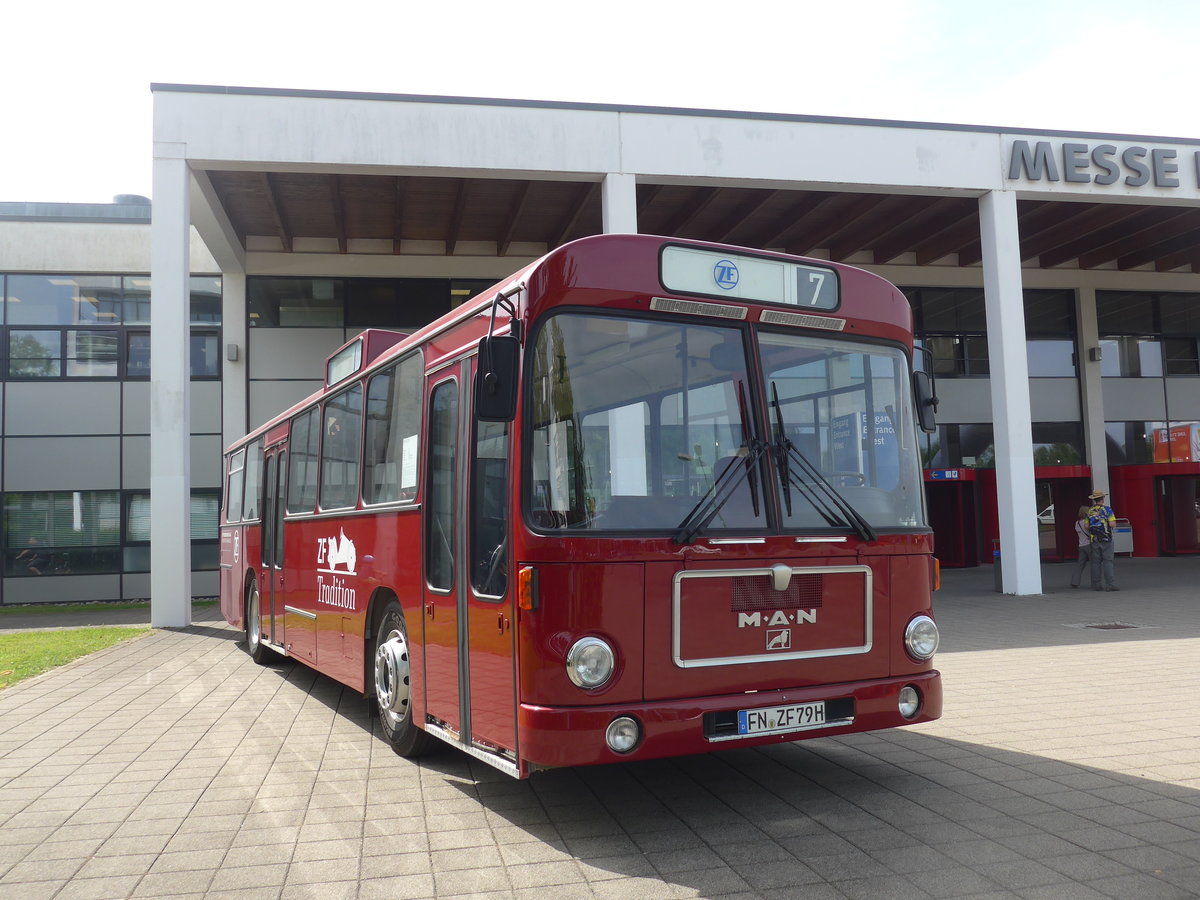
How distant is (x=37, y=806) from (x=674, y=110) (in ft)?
46.9

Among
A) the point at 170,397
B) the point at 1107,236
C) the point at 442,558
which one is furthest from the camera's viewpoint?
the point at 1107,236

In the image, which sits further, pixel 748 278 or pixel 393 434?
pixel 393 434

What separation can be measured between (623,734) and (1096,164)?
705 inches

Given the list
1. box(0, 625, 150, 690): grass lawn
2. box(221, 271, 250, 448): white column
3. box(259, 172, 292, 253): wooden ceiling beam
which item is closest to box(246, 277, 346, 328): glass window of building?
box(221, 271, 250, 448): white column

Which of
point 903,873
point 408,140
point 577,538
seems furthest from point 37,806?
point 408,140

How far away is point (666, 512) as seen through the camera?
474 cm

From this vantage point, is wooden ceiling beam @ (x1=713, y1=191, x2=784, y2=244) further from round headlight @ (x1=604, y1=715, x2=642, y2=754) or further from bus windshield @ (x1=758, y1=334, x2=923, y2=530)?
round headlight @ (x1=604, y1=715, x2=642, y2=754)

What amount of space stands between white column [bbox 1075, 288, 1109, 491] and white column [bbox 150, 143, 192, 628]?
22.1 metres

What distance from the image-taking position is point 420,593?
5934 millimetres

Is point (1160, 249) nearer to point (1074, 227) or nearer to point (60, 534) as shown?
point (1074, 227)

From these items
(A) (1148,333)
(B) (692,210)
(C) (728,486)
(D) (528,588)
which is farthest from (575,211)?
(A) (1148,333)

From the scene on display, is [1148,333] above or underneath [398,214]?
underneath

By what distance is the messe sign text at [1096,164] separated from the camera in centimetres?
1831

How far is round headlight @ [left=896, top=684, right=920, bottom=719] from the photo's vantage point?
5250mm
